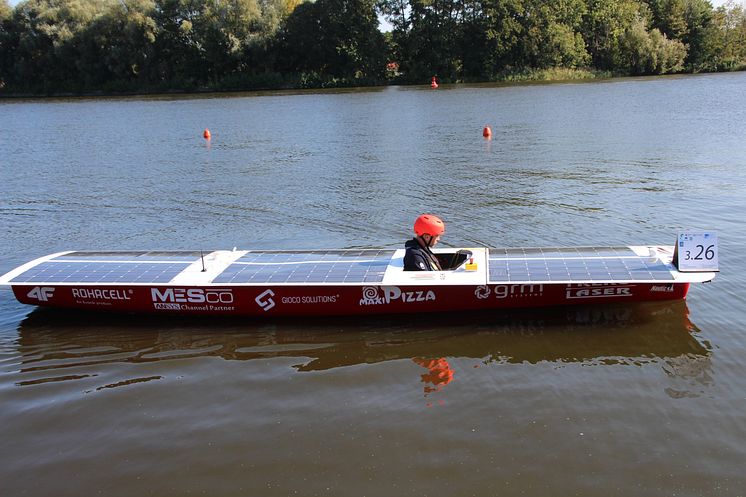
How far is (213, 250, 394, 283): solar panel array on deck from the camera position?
959cm

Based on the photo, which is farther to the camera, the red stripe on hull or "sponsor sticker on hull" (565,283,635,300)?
the red stripe on hull

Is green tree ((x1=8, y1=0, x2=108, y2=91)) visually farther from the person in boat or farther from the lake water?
the person in boat

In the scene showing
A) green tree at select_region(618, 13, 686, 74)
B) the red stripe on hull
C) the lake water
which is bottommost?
the lake water

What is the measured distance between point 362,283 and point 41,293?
4886 millimetres

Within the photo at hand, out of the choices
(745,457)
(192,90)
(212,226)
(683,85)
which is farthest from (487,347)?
(192,90)

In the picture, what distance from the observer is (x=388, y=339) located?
9.12 meters

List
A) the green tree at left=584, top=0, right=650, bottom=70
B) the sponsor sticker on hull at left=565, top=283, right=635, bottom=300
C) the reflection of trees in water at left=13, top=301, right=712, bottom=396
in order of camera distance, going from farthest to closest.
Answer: the green tree at left=584, top=0, right=650, bottom=70, the sponsor sticker on hull at left=565, top=283, right=635, bottom=300, the reflection of trees in water at left=13, top=301, right=712, bottom=396

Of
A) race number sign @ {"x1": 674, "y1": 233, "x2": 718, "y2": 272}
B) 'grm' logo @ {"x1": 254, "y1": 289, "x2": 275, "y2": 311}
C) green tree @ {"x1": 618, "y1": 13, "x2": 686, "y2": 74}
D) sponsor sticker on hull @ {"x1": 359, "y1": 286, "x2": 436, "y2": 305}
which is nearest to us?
race number sign @ {"x1": 674, "y1": 233, "x2": 718, "y2": 272}

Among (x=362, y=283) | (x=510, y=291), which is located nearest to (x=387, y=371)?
(x=362, y=283)

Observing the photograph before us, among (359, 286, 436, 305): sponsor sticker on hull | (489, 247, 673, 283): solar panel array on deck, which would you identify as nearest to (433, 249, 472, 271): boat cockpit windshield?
(489, 247, 673, 283): solar panel array on deck

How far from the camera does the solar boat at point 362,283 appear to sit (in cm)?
918

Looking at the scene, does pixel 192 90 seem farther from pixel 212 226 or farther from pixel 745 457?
pixel 745 457

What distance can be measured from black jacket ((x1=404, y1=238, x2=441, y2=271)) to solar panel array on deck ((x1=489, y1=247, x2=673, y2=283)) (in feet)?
2.94

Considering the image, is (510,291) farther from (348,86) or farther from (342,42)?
(342,42)
